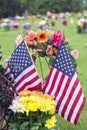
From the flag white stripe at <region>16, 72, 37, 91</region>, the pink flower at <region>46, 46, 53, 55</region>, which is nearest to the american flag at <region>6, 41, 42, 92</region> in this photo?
the flag white stripe at <region>16, 72, 37, 91</region>

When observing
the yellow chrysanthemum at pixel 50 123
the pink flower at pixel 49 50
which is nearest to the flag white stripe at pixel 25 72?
the yellow chrysanthemum at pixel 50 123

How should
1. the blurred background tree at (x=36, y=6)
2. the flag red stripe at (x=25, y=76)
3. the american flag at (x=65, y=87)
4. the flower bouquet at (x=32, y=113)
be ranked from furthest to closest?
1. the blurred background tree at (x=36, y=6)
2. the flag red stripe at (x=25, y=76)
3. the american flag at (x=65, y=87)
4. the flower bouquet at (x=32, y=113)

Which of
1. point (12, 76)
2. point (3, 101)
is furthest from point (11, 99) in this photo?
point (12, 76)

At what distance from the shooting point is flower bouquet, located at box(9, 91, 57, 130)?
4.58 metres

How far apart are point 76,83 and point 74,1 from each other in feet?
204

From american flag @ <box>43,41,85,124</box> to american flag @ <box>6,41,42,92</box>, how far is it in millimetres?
194

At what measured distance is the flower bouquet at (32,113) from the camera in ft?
15.0

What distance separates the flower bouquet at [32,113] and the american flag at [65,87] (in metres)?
0.41

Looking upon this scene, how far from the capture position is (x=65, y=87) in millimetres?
5098

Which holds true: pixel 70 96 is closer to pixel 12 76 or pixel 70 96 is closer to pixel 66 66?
pixel 66 66

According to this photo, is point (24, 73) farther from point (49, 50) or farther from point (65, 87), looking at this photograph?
point (49, 50)

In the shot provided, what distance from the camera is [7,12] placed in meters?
63.2

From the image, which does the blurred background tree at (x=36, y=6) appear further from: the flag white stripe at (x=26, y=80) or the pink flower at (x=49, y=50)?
the flag white stripe at (x=26, y=80)

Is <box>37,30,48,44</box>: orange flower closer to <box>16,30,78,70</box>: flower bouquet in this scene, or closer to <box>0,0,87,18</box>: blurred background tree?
<box>16,30,78,70</box>: flower bouquet
